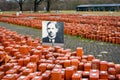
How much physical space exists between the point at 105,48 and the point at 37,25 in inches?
382

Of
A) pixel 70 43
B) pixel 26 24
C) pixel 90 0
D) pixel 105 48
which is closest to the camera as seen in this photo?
pixel 105 48

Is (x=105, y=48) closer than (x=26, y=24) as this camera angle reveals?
Yes

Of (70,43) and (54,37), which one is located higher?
(54,37)

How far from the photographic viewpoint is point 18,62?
6.73m

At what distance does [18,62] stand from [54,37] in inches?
49.4

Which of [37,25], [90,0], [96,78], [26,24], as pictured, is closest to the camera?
[96,78]

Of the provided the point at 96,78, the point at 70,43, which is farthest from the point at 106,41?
the point at 96,78

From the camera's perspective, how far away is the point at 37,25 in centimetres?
1978

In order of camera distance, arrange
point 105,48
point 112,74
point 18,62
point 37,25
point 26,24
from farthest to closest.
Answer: point 26,24, point 37,25, point 105,48, point 18,62, point 112,74

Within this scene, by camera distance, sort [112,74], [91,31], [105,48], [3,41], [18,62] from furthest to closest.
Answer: [91,31] < [105,48] < [3,41] < [18,62] < [112,74]

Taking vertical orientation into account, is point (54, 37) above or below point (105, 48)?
above

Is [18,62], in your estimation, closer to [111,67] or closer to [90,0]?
[111,67]

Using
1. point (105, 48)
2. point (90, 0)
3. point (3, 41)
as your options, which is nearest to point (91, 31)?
point (105, 48)

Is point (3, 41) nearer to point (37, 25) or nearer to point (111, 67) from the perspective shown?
point (111, 67)
